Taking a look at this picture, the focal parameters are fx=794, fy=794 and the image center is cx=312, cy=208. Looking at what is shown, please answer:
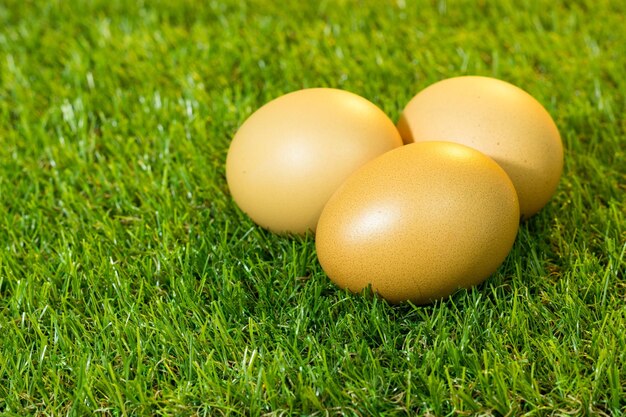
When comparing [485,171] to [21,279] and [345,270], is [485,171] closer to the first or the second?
[345,270]

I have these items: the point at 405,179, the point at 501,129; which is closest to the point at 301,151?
the point at 405,179

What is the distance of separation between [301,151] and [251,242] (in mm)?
315

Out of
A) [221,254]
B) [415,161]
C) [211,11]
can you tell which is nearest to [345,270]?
[415,161]

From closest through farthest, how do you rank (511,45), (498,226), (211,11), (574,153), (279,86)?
(498,226)
(574,153)
(279,86)
(511,45)
(211,11)

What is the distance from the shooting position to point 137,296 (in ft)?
6.03

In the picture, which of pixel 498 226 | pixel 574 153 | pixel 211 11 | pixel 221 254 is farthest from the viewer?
pixel 211 11

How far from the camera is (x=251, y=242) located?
2012 mm

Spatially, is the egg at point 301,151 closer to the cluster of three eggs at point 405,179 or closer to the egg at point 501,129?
the cluster of three eggs at point 405,179

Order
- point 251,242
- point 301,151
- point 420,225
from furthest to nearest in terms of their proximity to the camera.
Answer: point 251,242 → point 301,151 → point 420,225

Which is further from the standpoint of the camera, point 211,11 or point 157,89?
point 211,11

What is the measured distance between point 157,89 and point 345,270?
1.39m

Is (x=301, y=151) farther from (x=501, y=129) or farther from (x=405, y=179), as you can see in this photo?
(x=501, y=129)

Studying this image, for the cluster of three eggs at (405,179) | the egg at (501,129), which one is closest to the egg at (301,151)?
the cluster of three eggs at (405,179)

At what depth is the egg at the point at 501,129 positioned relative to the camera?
186 cm
